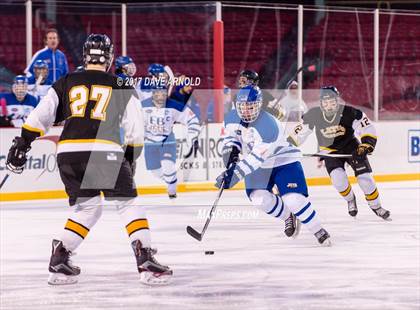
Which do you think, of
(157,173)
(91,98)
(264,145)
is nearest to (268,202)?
(264,145)

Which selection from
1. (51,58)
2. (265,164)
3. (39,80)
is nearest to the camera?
(265,164)

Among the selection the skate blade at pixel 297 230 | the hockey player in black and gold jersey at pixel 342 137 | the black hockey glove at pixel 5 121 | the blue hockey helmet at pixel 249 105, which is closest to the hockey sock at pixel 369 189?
the hockey player in black and gold jersey at pixel 342 137

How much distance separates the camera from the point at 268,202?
546 cm

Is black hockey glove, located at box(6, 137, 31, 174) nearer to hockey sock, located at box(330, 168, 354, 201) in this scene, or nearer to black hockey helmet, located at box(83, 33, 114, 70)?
black hockey helmet, located at box(83, 33, 114, 70)

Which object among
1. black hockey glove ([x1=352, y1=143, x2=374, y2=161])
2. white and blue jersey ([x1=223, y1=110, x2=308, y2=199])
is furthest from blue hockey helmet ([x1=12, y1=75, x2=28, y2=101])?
black hockey glove ([x1=352, y1=143, x2=374, y2=161])

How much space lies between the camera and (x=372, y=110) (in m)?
9.75

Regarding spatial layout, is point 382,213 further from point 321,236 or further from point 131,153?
point 131,153

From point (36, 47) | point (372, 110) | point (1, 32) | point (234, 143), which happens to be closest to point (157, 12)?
point (1, 32)

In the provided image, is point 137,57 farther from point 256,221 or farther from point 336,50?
point 256,221

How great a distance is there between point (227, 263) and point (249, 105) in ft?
2.69

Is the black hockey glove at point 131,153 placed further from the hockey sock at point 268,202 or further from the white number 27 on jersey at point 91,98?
the hockey sock at point 268,202

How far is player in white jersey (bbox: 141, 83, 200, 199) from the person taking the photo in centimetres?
788

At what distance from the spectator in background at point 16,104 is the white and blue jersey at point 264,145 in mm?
2990

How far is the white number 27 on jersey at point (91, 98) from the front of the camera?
396 cm
